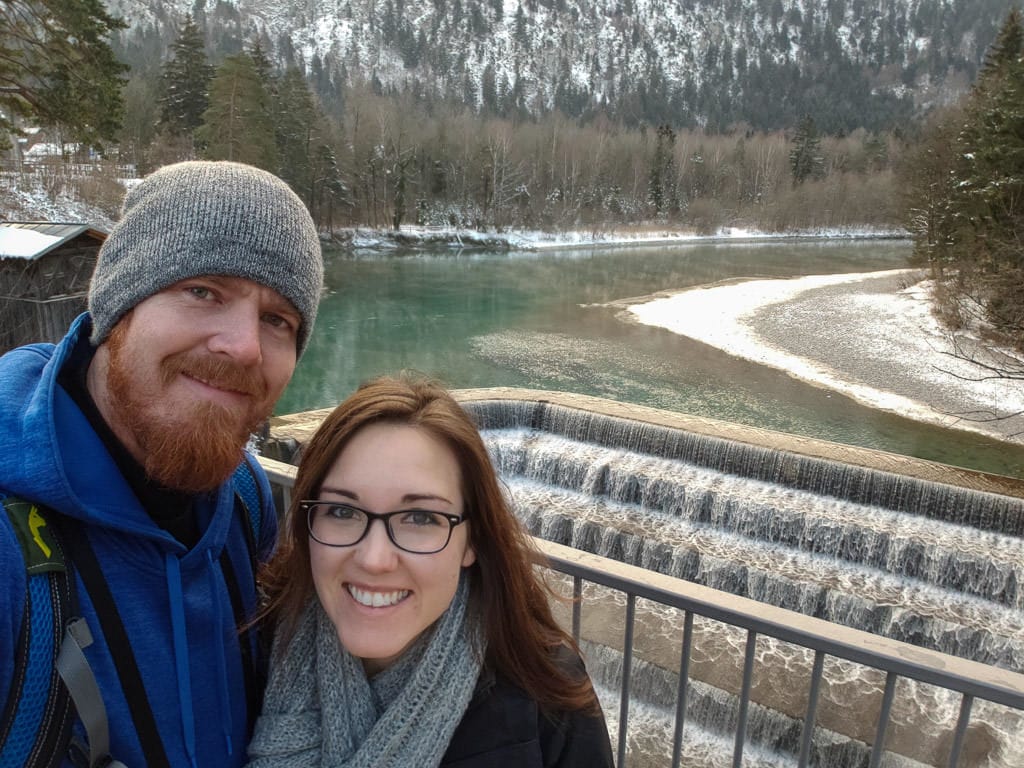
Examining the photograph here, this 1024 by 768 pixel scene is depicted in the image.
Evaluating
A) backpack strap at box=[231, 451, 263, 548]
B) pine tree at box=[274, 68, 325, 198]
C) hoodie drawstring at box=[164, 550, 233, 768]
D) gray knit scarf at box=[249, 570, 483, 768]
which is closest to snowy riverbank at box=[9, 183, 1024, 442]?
gray knit scarf at box=[249, 570, 483, 768]

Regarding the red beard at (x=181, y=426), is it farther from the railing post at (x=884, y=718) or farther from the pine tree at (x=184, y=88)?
the pine tree at (x=184, y=88)

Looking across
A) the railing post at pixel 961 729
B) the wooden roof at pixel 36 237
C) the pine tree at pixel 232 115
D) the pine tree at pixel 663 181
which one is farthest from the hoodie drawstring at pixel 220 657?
the pine tree at pixel 663 181

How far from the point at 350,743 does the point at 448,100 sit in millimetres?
86471

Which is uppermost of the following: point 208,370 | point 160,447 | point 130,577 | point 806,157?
point 806,157

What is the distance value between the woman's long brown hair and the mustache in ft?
0.64

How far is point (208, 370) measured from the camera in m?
1.06

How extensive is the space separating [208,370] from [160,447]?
0.14 m

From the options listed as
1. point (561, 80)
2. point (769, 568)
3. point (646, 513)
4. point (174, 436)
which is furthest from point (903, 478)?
point (561, 80)

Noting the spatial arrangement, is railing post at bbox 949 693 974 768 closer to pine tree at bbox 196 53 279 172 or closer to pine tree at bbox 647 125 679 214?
pine tree at bbox 196 53 279 172

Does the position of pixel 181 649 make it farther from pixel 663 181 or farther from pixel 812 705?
pixel 663 181

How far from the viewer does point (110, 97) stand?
11734 millimetres

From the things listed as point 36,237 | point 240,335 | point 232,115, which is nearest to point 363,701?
point 240,335

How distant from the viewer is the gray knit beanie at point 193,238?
107cm

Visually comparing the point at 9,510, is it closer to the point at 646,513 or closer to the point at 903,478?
the point at 646,513
